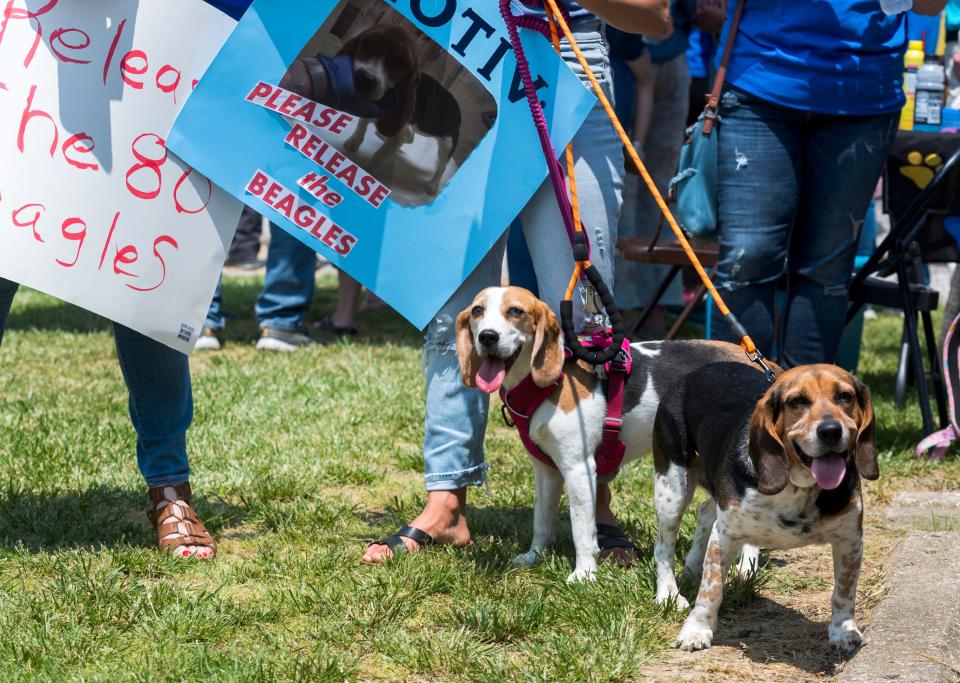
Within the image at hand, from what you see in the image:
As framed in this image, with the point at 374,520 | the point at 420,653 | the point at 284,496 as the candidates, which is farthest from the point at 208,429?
the point at 420,653

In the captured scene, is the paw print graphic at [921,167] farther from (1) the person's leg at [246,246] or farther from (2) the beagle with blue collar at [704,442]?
(1) the person's leg at [246,246]

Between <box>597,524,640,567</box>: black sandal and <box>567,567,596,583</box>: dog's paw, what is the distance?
221 millimetres

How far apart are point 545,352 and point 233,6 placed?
1334mm

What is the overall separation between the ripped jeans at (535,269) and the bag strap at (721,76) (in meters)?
0.78

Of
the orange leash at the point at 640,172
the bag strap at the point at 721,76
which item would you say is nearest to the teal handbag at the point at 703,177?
the bag strap at the point at 721,76

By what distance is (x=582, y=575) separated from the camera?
3.45 m

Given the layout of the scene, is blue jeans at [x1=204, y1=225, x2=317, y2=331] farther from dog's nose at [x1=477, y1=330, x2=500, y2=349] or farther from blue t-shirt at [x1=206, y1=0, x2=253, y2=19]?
dog's nose at [x1=477, y1=330, x2=500, y2=349]

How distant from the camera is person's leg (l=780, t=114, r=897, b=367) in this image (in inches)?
165

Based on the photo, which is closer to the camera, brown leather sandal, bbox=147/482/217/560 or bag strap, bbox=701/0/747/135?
brown leather sandal, bbox=147/482/217/560

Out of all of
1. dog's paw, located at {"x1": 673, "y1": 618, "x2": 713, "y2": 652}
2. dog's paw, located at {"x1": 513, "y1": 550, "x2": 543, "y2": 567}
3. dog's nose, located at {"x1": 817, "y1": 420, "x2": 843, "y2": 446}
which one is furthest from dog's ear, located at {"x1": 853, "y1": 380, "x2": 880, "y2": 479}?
dog's paw, located at {"x1": 513, "y1": 550, "x2": 543, "y2": 567}

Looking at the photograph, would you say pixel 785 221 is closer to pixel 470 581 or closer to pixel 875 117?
pixel 875 117

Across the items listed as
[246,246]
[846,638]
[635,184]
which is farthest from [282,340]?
[846,638]

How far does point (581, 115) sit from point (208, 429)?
250 cm

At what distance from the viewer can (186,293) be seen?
3574 mm
